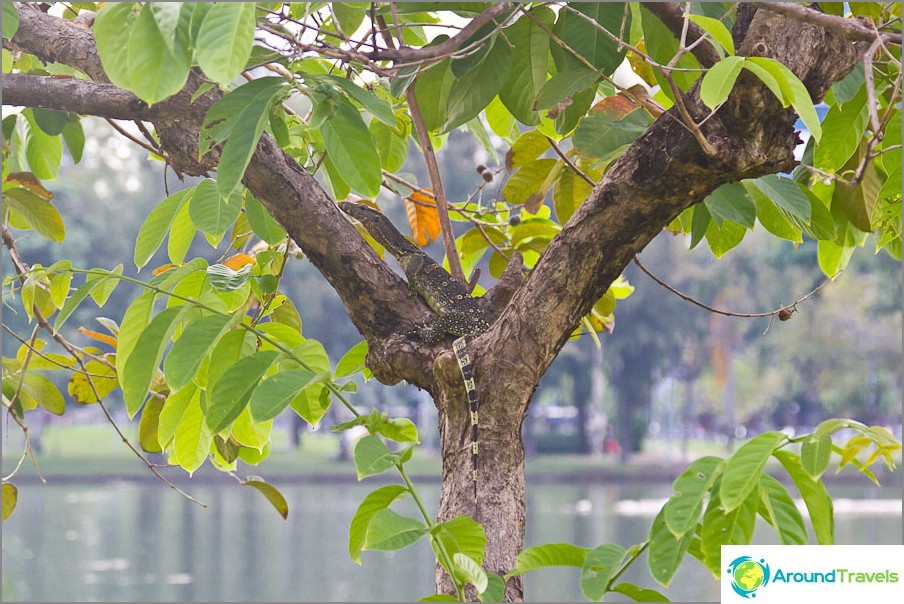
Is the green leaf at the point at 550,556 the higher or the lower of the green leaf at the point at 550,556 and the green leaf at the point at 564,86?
the lower

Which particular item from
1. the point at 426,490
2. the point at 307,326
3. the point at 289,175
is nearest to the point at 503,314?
the point at 289,175

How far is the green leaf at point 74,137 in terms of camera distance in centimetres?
125

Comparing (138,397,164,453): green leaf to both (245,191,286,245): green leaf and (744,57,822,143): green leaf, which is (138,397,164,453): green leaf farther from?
(744,57,822,143): green leaf

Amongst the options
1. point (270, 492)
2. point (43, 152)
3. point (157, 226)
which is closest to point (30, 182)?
point (43, 152)

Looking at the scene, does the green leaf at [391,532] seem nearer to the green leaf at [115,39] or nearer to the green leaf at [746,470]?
the green leaf at [746,470]

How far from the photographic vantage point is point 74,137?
126cm

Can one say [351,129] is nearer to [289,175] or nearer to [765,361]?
[289,175]

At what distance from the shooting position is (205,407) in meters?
0.82

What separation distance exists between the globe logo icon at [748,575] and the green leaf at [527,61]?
1.55ft

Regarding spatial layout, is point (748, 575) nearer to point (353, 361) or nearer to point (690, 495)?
point (690, 495)

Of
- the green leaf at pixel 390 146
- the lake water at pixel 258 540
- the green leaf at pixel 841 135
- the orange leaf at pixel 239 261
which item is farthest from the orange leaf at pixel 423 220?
the lake water at pixel 258 540

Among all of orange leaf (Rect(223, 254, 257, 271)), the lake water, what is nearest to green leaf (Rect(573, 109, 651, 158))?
orange leaf (Rect(223, 254, 257, 271))

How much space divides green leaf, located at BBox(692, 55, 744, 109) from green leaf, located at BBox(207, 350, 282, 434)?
1.22 feet

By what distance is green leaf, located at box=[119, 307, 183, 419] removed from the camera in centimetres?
72
